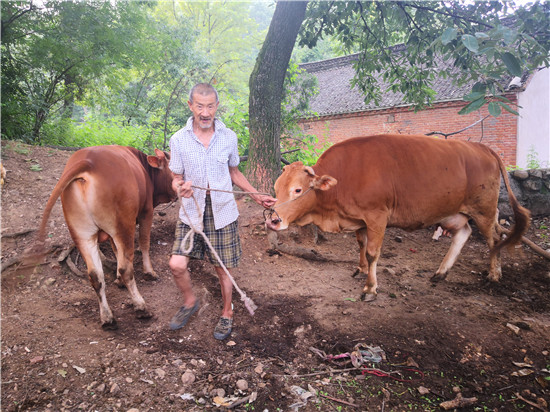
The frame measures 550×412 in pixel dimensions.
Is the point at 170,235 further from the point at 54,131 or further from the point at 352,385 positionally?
the point at 54,131

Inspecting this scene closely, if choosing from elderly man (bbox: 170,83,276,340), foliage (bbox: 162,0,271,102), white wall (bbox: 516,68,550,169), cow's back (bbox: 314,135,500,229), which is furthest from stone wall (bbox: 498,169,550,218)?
foliage (bbox: 162,0,271,102)

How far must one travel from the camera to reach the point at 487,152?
443 centimetres

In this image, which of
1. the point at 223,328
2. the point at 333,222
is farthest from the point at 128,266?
the point at 333,222

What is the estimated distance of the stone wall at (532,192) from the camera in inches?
263

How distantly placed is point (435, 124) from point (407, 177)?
44.9 feet

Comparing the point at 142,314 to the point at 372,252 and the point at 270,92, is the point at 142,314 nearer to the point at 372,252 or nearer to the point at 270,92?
the point at 372,252

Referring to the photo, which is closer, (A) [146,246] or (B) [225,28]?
(A) [146,246]

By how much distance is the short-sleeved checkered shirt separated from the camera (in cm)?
288

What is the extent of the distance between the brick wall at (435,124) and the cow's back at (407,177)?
8709 mm

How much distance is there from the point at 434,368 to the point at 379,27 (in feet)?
19.4

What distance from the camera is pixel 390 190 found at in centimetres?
388

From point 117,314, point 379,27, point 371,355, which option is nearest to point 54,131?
point 117,314

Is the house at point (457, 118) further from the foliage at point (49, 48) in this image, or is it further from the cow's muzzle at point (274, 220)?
the cow's muzzle at point (274, 220)

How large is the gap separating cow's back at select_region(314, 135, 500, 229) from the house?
23.4 ft
